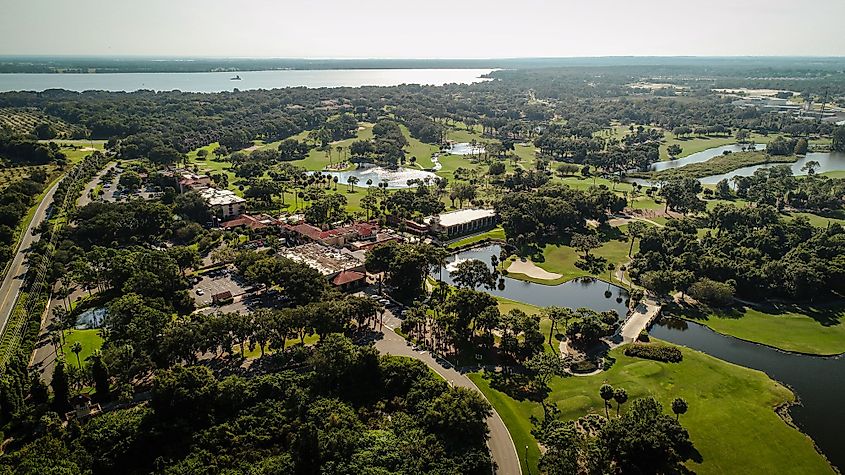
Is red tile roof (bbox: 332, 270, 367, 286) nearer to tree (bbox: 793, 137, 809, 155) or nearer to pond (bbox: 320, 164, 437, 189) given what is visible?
pond (bbox: 320, 164, 437, 189)

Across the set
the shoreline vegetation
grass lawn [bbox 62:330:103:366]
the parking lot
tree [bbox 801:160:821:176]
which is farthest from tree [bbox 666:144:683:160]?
grass lawn [bbox 62:330:103:366]

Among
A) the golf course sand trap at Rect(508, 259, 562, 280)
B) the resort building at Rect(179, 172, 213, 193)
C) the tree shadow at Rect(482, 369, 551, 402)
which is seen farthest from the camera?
the resort building at Rect(179, 172, 213, 193)

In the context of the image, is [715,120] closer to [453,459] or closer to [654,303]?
[654,303]

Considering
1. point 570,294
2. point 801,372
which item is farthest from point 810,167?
point 801,372

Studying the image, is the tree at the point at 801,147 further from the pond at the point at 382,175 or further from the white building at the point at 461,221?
the white building at the point at 461,221

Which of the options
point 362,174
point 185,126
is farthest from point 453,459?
point 185,126

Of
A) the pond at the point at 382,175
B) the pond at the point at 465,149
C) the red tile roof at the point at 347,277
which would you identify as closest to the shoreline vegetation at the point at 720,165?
the pond at the point at 465,149
